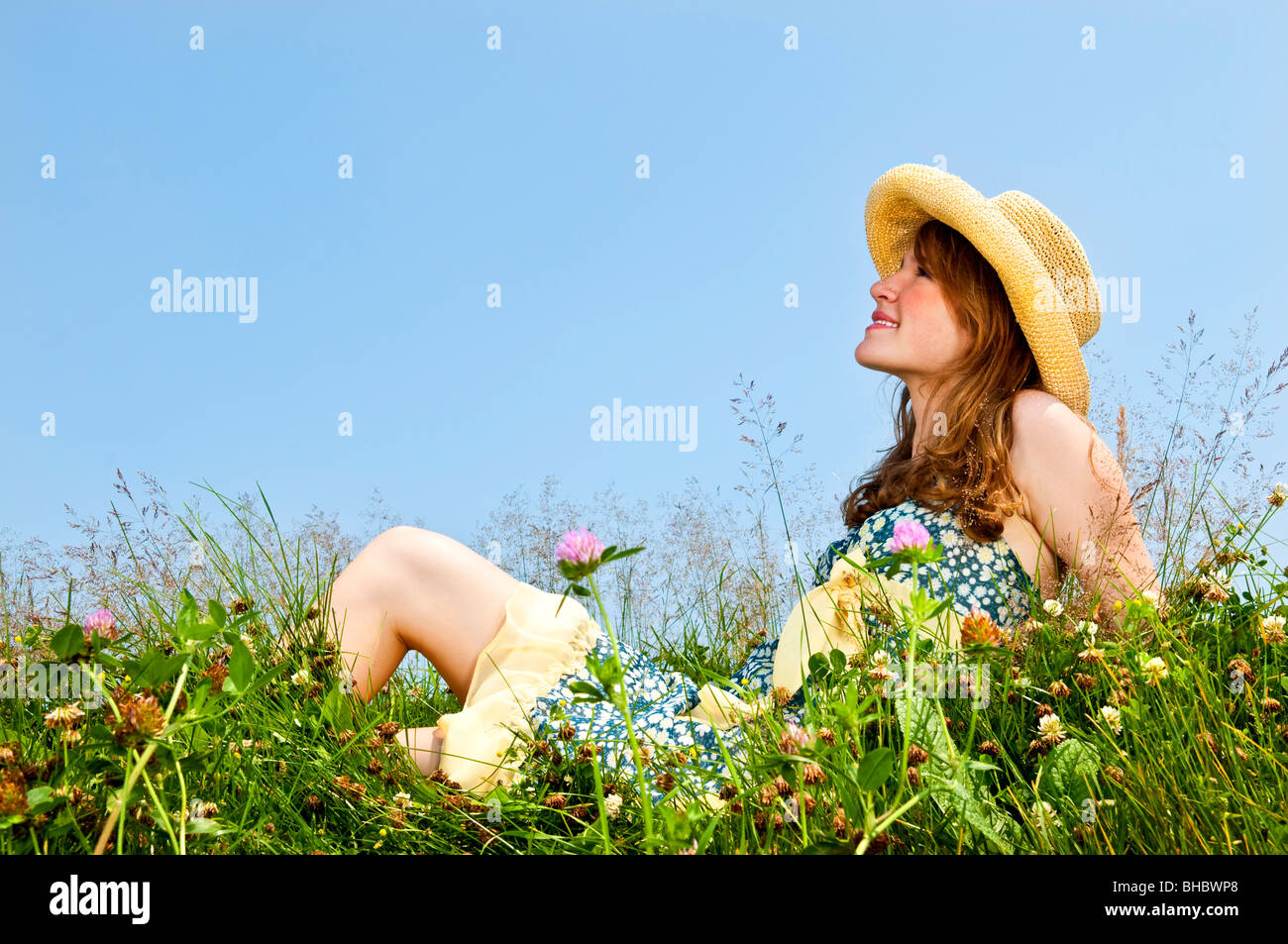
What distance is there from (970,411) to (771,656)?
981 mm

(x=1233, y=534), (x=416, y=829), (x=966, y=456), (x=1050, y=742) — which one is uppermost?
(x=966, y=456)

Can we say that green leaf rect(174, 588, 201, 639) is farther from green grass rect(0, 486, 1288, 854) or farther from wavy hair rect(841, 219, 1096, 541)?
wavy hair rect(841, 219, 1096, 541)

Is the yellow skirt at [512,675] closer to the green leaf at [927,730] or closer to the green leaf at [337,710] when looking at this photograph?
the green leaf at [337,710]

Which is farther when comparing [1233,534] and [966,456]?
[966,456]

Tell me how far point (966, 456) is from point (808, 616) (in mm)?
749

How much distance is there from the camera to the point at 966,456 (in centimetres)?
275

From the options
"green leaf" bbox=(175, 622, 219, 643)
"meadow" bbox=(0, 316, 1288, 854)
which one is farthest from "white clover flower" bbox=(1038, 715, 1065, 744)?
"green leaf" bbox=(175, 622, 219, 643)

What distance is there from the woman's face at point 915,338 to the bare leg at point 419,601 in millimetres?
1400

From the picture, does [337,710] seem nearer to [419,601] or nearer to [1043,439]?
[419,601]

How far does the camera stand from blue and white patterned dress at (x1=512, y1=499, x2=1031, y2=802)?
2.13 m

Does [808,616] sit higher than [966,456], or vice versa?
[966,456]

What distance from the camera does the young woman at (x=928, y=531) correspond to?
2.27m
